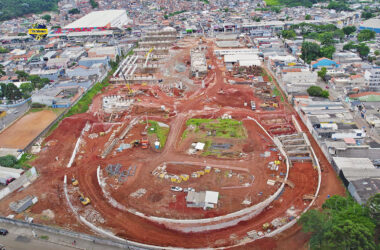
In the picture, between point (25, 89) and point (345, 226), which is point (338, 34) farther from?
point (25, 89)

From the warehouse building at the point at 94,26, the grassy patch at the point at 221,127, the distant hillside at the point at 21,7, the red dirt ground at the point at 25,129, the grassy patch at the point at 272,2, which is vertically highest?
the distant hillside at the point at 21,7

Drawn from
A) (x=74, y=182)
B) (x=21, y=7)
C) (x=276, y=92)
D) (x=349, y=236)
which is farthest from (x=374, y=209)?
(x=21, y=7)

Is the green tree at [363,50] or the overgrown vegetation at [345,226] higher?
the overgrown vegetation at [345,226]

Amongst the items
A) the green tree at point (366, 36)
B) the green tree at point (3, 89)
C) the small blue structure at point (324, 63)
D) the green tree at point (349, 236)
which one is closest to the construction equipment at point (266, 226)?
the green tree at point (349, 236)

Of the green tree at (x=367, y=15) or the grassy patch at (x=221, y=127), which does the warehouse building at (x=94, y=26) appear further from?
the green tree at (x=367, y=15)

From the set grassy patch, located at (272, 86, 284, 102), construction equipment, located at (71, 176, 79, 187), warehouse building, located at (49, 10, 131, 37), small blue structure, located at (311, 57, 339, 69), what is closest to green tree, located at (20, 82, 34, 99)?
construction equipment, located at (71, 176, 79, 187)

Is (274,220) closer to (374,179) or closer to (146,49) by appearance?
(374,179)
